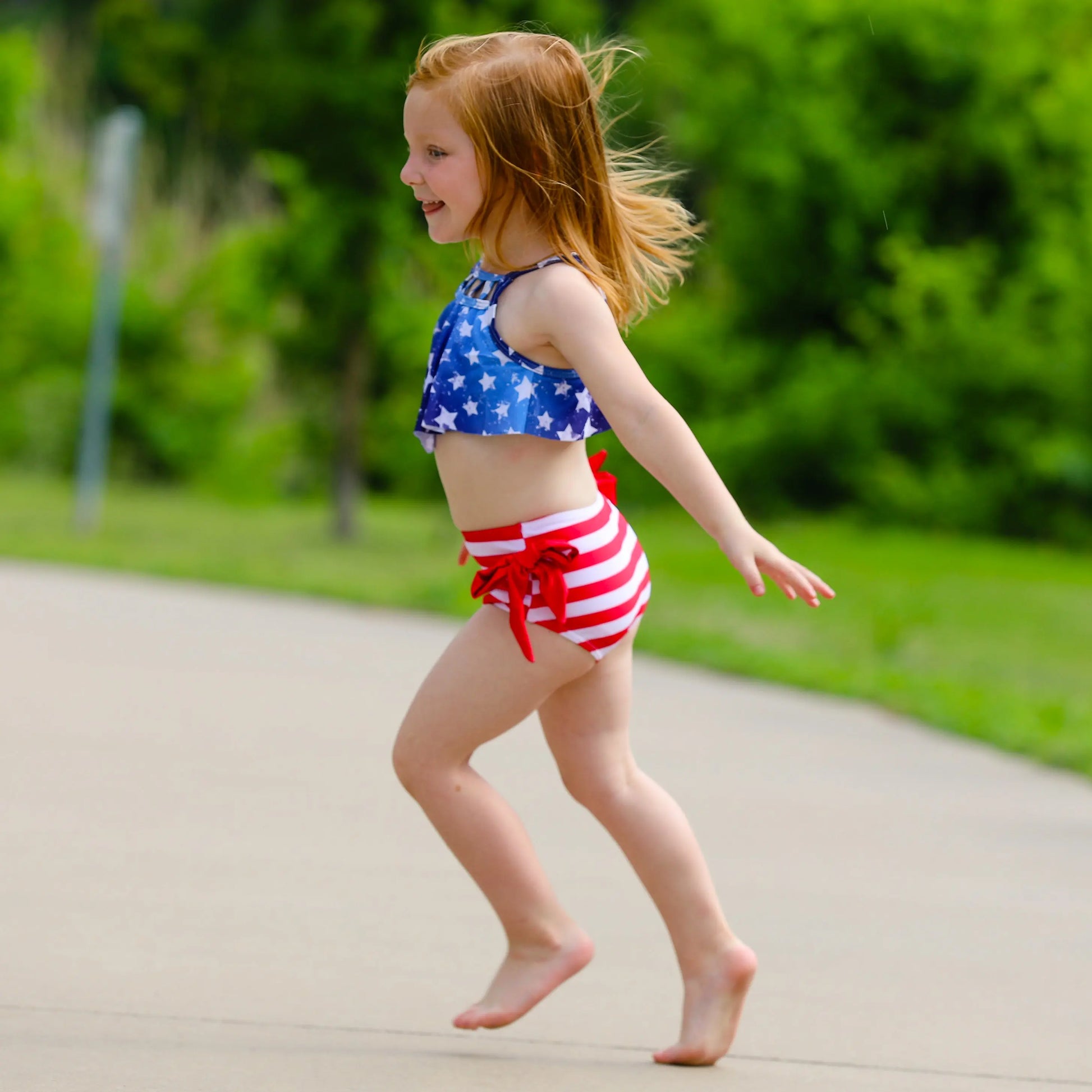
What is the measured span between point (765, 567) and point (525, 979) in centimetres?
76

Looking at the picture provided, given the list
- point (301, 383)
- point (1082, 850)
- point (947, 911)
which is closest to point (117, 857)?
point (947, 911)

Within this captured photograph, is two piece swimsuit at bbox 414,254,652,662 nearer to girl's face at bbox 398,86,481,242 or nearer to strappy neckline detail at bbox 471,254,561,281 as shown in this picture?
strappy neckline detail at bbox 471,254,561,281

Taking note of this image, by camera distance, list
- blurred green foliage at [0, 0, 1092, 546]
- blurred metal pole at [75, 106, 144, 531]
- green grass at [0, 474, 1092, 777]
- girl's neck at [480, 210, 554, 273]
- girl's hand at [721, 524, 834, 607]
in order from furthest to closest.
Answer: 1. blurred green foliage at [0, 0, 1092, 546]
2. blurred metal pole at [75, 106, 144, 531]
3. green grass at [0, 474, 1092, 777]
4. girl's neck at [480, 210, 554, 273]
5. girl's hand at [721, 524, 834, 607]

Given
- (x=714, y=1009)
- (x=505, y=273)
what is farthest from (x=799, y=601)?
(x=505, y=273)

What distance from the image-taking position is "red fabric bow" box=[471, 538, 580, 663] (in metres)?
2.63

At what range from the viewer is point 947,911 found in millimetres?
3844

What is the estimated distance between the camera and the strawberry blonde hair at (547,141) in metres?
2.66

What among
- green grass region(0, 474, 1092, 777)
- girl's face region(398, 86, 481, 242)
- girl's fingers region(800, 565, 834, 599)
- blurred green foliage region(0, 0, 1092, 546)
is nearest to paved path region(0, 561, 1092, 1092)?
green grass region(0, 474, 1092, 777)

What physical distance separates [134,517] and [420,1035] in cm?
1253

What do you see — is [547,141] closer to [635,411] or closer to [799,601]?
[635,411]

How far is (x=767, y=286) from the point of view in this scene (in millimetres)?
18016

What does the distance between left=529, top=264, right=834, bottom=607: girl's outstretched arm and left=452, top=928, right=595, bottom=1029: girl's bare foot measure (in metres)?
0.65

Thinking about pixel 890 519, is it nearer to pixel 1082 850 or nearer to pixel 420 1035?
pixel 1082 850

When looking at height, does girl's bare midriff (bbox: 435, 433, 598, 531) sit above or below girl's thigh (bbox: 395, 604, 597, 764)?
above
